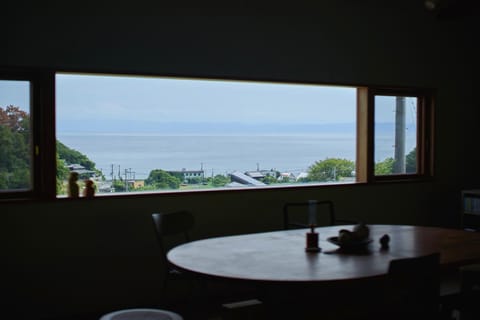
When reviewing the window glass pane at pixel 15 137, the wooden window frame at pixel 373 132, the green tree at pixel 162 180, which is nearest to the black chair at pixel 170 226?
the green tree at pixel 162 180

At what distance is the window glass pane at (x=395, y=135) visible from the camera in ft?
19.1

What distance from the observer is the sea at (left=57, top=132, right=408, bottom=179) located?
4.62 metres

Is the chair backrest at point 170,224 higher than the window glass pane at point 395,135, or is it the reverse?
the window glass pane at point 395,135

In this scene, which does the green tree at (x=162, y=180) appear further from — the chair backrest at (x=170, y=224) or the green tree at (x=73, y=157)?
the chair backrest at (x=170, y=224)

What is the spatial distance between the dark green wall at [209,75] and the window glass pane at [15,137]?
0.57 ft

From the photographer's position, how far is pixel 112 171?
4.63m

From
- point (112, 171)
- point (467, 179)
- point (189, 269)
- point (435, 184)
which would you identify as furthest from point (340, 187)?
point (189, 269)

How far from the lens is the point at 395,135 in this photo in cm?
597

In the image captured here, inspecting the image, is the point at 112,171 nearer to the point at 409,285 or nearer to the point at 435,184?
the point at 409,285

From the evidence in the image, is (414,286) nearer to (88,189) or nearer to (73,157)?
(88,189)

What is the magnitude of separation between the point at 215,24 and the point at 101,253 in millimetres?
2053

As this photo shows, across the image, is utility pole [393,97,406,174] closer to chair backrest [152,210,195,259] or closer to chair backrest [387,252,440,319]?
chair backrest [152,210,195,259]

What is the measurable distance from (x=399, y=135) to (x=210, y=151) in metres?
2.09

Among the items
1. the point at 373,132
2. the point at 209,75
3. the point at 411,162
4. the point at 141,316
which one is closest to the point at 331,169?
the point at 373,132
